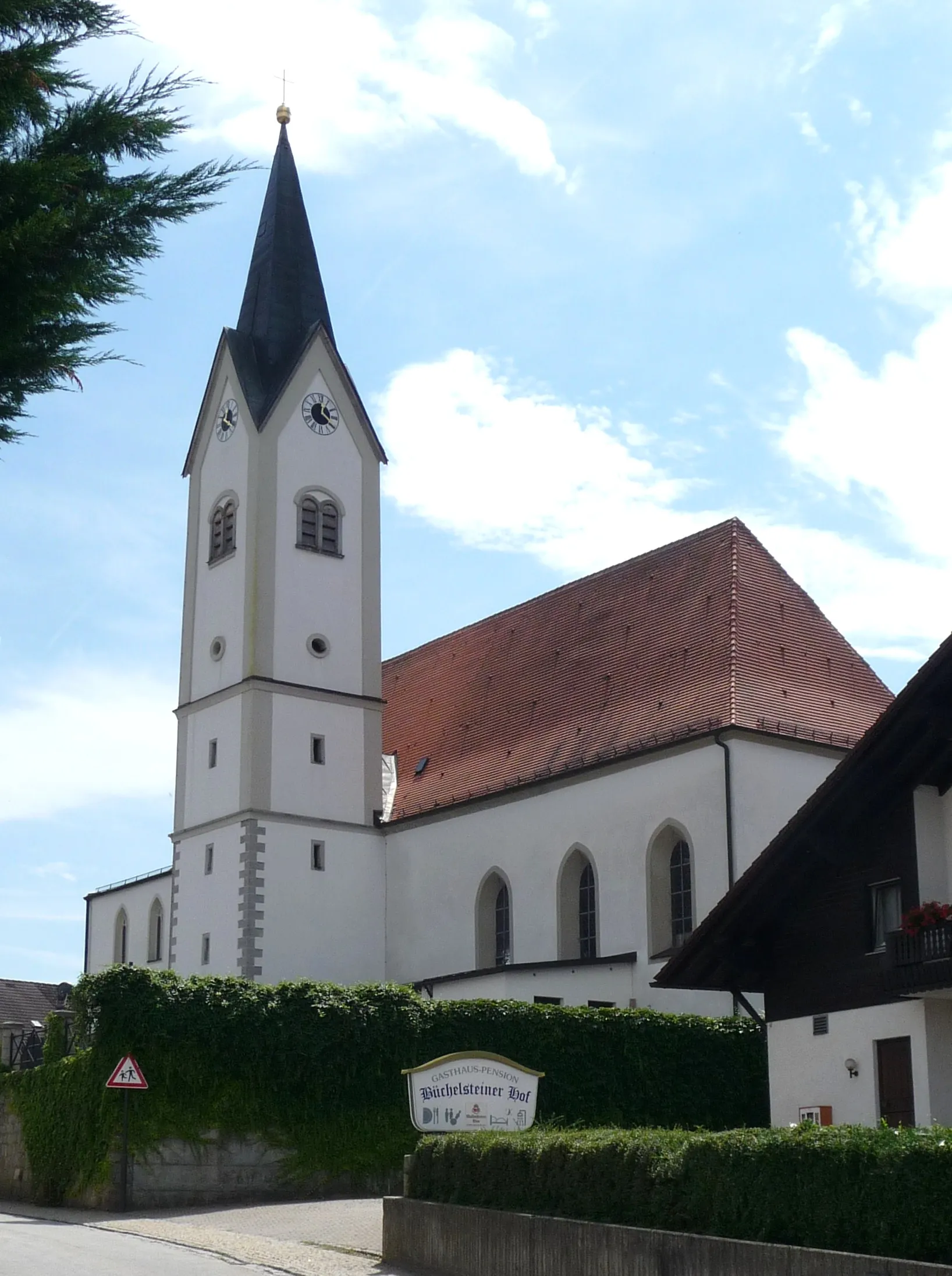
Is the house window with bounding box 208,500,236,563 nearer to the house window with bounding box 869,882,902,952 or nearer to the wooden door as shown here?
the house window with bounding box 869,882,902,952

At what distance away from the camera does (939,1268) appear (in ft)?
34.1

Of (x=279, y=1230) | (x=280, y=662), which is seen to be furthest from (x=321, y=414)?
(x=279, y=1230)

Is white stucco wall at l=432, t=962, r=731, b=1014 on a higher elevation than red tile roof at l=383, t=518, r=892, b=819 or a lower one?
lower

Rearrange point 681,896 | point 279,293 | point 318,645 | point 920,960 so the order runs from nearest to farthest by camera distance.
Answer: point 920,960
point 681,896
point 318,645
point 279,293

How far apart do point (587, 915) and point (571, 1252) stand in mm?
19320

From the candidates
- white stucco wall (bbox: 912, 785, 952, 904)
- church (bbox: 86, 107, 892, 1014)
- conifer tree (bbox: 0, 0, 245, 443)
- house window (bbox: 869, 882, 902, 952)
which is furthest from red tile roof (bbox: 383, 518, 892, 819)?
conifer tree (bbox: 0, 0, 245, 443)

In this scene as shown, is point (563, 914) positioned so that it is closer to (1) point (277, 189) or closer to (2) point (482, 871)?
(2) point (482, 871)

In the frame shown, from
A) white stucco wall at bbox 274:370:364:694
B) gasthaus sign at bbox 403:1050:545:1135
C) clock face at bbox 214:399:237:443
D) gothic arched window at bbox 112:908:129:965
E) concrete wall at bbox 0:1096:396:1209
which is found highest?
clock face at bbox 214:399:237:443

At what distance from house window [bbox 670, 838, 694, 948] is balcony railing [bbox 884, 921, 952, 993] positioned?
13.3 metres

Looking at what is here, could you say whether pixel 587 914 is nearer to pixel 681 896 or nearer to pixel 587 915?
pixel 587 915

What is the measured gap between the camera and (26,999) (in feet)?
212

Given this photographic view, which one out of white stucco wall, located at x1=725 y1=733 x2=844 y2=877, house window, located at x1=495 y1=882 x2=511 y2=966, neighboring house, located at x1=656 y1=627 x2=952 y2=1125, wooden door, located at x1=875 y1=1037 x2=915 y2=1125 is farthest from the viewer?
house window, located at x1=495 y1=882 x2=511 y2=966

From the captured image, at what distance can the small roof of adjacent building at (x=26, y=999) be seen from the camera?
62.5 meters

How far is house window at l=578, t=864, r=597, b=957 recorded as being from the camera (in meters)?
32.7
